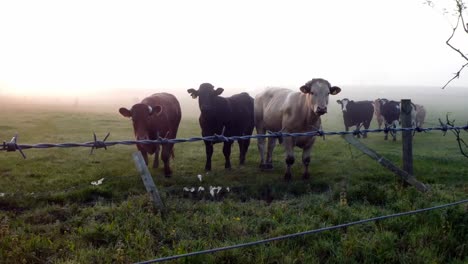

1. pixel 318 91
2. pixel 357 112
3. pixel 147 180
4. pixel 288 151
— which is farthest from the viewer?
pixel 357 112

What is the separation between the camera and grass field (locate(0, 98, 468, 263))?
14.8ft

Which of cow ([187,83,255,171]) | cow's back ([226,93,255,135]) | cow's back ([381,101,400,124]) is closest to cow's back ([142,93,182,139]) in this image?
cow ([187,83,255,171])

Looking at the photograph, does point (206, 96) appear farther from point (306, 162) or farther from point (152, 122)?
point (306, 162)

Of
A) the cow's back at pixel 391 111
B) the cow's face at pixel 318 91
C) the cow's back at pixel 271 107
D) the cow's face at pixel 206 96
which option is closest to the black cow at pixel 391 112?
the cow's back at pixel 391 111

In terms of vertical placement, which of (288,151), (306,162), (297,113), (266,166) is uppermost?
(297,113)

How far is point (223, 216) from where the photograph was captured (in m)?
5.81

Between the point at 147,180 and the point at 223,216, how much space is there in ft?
4.09

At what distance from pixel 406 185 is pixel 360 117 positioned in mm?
16263

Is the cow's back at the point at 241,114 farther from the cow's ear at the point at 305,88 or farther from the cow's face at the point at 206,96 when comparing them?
the cow's ear at the point at 305,88

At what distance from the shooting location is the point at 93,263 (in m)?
4.29

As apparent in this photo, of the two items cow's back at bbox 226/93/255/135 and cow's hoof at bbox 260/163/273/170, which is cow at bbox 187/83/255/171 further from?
cow's hoof at bbox 260/163/273/170

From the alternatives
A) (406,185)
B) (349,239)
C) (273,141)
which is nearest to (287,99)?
(273,141)

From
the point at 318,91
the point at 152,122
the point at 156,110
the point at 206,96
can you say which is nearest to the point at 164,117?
the point at 152,122

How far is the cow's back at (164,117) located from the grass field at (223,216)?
3.65 ft
